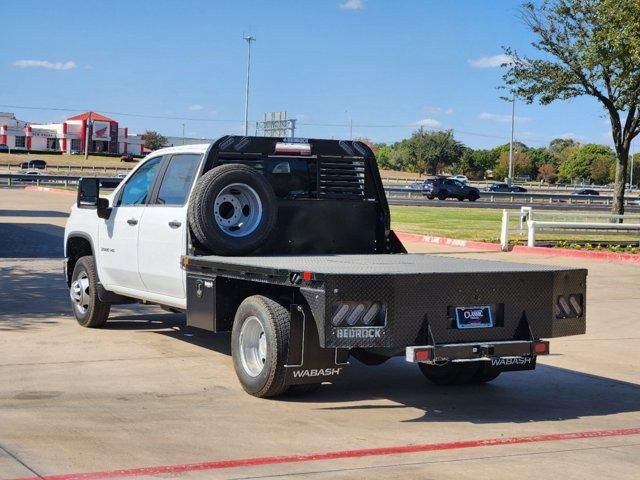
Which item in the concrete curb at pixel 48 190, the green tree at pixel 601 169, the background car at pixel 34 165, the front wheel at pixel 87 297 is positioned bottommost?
the front wheel at pixel 87 297

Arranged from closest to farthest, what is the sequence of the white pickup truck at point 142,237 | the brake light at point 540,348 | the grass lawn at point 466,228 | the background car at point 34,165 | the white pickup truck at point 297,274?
the white pickup truck at point 297,274 → the brake light at point 540,348 → the white pickup truck at point 142,237 → the grass lawn at point 466,228 → the background car at point 34,165

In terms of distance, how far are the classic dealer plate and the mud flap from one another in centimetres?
91

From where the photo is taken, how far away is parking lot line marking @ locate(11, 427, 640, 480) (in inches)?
232

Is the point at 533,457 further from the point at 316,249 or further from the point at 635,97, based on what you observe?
the point at 635,97

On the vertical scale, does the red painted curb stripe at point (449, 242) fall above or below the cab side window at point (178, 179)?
below

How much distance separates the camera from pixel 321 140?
10.2 m

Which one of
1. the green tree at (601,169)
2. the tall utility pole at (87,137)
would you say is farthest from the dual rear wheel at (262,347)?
the green tree at (601,169)

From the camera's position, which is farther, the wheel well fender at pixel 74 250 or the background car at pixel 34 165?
the background car at pixel 34 165

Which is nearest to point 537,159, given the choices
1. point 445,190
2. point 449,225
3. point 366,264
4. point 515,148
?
point 515,148

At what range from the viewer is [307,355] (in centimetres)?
773

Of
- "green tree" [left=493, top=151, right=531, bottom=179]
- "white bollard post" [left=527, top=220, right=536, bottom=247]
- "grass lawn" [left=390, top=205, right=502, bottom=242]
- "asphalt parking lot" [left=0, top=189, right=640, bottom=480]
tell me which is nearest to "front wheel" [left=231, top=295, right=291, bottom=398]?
"asphalt parking lot" [left=0, top=189, right=640, bottom=480]

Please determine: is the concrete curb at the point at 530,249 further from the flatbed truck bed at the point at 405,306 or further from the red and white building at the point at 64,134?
the red and white building at the point at 64,134

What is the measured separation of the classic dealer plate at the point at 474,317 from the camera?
7629 mm

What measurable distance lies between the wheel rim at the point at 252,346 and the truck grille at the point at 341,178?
2311 mm
